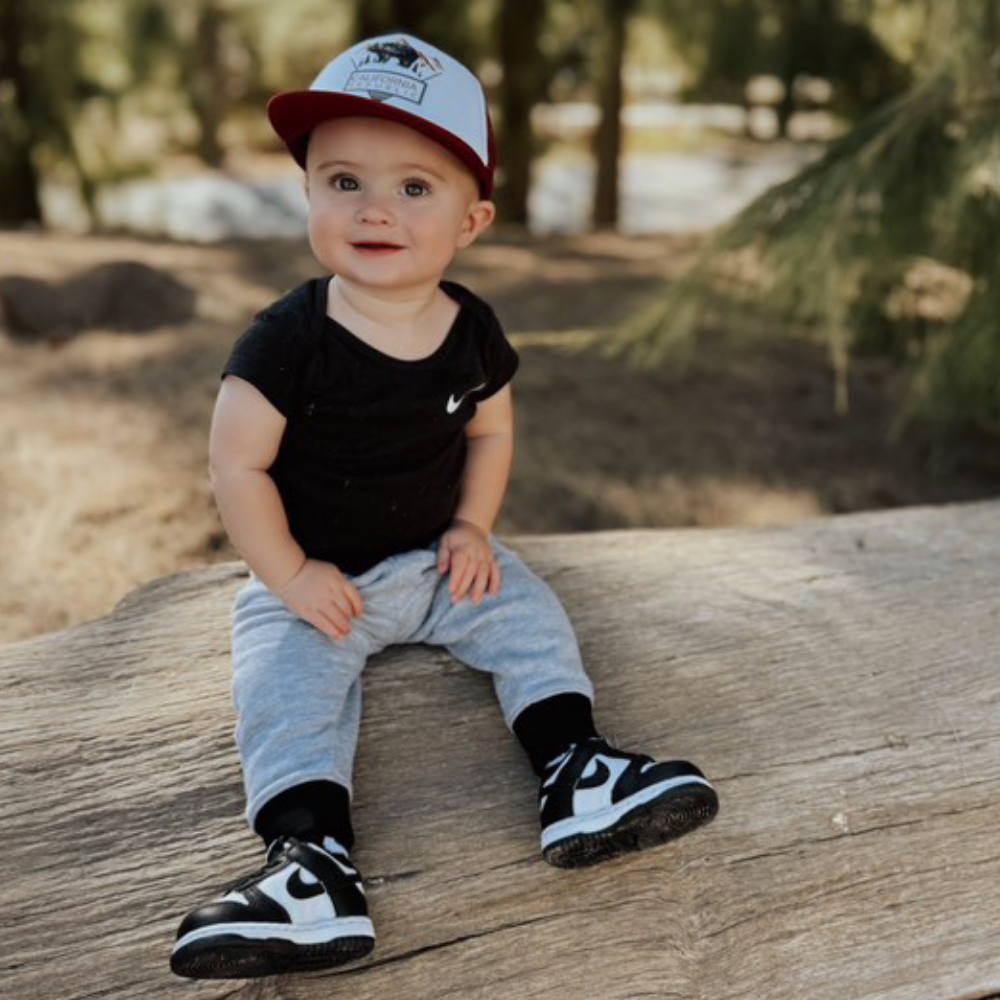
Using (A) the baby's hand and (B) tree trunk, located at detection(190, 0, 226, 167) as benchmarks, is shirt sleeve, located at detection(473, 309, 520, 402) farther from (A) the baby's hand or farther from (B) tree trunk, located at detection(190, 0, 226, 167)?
(B) tree trunk, located at detection(190, 0, 226, 167)

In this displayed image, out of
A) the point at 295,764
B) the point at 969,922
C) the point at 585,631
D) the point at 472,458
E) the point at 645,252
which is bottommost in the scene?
the point at 645,252

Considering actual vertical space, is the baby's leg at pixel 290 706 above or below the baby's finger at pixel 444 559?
below

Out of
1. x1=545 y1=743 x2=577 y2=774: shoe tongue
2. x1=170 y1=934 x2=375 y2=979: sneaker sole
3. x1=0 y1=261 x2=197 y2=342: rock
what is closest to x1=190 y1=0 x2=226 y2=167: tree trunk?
x1=0 y1=261 x2=197 y2=342: rock

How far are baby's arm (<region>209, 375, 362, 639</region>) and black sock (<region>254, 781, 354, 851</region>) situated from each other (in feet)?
0.93

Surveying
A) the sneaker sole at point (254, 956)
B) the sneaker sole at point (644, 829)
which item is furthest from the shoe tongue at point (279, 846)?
the sneaker sole at point (644, 829)

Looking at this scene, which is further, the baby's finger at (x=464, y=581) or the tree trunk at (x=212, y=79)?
the tree trunk at (x=212, y=79)

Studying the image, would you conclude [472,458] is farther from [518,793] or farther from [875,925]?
[875,925]

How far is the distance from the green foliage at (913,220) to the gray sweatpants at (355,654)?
1.74 m

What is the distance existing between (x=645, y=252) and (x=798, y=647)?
526 centimetres

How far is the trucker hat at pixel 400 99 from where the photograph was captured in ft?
5.59

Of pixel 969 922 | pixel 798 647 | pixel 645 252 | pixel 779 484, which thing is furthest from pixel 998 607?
pixel 645 252

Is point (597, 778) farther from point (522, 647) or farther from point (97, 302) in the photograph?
point (97, 302)

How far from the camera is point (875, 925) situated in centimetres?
179

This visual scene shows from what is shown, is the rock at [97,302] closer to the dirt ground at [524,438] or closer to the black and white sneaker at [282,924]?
the dirt ground at [524,438]
